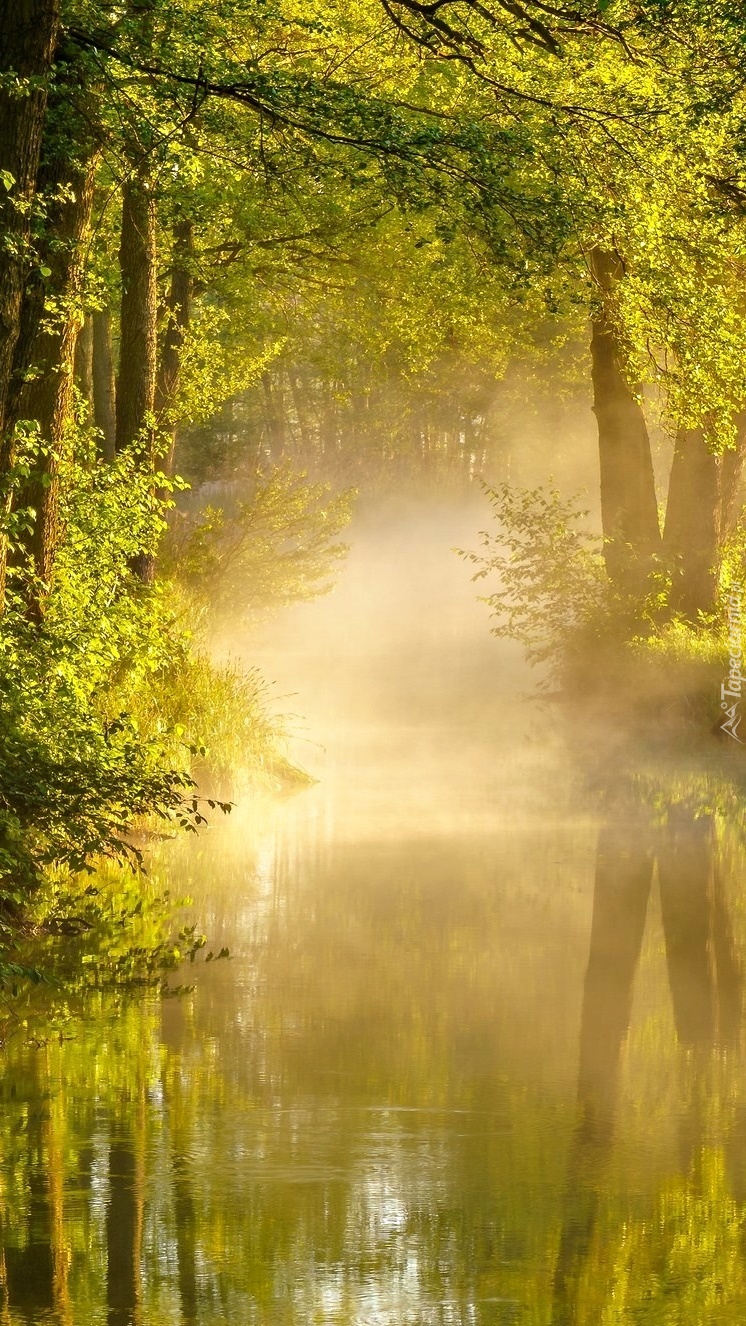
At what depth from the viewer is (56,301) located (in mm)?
13086

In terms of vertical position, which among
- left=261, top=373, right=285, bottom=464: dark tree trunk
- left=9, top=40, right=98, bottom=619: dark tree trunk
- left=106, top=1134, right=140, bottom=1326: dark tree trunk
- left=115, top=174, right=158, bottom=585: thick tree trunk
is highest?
left=261, top=373, right=285, bottom=464: dark tree trunk

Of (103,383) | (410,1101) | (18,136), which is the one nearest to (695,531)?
(103,383)

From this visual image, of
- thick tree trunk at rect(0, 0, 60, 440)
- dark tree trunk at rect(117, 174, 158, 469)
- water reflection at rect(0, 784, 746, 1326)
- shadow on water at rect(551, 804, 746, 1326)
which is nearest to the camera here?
water reflection at rect(0, 784, 746, 1326)

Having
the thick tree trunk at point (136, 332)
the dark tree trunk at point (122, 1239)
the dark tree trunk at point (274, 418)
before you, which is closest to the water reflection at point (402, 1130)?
the dark tree trunk at point (122, 1239)

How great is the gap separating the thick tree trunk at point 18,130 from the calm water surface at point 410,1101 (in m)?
4.23

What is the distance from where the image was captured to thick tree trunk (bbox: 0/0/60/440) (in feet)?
35.6

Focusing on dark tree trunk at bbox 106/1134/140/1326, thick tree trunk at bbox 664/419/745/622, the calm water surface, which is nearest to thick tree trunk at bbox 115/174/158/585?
the calm water surface

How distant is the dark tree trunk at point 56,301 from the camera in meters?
12.6

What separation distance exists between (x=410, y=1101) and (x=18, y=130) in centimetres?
621

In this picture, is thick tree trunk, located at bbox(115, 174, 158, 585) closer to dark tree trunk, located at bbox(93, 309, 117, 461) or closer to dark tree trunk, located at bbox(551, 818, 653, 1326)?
dark tree trunk, located at bbox(551, 818, 653, 1326)

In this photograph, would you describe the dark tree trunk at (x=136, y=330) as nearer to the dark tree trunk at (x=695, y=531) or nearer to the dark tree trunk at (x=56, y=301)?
the dark tree trunk at (x=56, y=301)

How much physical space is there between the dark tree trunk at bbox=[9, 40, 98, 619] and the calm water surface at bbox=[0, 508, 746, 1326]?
3327 mm

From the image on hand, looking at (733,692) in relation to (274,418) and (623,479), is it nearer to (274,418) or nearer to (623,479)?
(623,479)

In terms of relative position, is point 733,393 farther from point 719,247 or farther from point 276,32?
point 276,32
